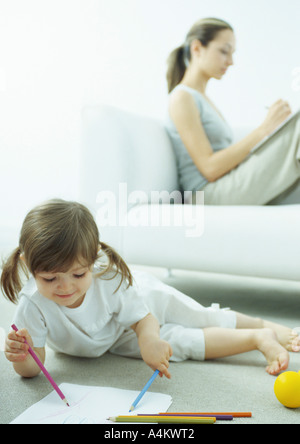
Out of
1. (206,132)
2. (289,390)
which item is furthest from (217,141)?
(289,390)

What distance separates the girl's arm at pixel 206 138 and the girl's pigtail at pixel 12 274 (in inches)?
31.9

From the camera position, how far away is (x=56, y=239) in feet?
2.66

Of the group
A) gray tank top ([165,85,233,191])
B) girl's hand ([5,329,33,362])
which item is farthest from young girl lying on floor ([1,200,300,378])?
gray tank top ([165,85,233,191])

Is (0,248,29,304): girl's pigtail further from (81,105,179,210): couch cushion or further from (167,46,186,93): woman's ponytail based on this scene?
(167,46,186,93): woman's ponytail

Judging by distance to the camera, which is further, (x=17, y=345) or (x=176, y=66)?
(x=176, y=66)

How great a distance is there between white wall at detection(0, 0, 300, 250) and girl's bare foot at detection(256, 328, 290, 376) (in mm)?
1606

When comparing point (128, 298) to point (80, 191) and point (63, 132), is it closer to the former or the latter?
point (80, 191)

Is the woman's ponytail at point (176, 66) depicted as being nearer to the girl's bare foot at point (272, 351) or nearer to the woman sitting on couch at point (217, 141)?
the woman sitting on couch at point (217, 141)

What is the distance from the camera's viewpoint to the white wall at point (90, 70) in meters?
2.41

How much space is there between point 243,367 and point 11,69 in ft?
6.68

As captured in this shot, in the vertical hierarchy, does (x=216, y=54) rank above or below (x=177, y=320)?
above

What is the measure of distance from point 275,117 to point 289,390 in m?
0.99

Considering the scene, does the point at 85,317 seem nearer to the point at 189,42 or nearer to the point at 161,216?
the point at 161,216
